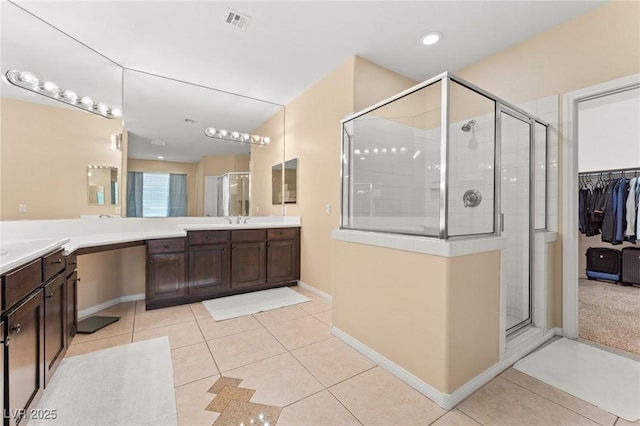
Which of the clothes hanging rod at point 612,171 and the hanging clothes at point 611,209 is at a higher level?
the clothes hanging rod at point 612,171

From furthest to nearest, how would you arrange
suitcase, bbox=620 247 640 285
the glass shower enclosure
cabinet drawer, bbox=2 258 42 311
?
1. the glass shower enclosure
2. suitcase, bbox=620 247 640 285
3. cabinet drawer, bbox=2 258 42 311

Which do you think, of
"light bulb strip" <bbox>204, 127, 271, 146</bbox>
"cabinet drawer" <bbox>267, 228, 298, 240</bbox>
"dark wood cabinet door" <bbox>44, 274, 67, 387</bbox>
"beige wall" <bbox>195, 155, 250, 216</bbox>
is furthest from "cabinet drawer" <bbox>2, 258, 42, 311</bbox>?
"light bulb strip" <bbox>204, 127, 271, 146</bbox>

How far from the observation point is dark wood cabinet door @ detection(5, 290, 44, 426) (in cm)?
110

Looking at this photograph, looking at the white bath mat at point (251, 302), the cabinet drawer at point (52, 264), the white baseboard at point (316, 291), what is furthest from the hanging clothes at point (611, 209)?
the cabinet drawer at point (52, 264)

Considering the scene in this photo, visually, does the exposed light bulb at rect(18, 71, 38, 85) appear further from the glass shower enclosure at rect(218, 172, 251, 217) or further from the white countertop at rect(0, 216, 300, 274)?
the glass shower enclosure at rect(218, 172, 251, 217)

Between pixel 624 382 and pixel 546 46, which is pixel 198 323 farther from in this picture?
pixel 546 46

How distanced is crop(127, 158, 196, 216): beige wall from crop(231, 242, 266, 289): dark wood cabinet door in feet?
2.85

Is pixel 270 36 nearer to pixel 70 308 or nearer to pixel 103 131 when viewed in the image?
pixel 103 131

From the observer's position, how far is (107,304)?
→ 3010mm

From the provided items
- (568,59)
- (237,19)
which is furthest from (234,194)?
(568,59)

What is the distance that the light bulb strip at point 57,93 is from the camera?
226 centimetres

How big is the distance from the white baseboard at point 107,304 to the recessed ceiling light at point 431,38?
170 inches

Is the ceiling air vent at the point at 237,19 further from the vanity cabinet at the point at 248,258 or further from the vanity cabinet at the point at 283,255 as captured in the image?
the vanity cabinet at the point at 283,255

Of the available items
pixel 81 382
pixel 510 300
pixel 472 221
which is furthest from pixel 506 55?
pixel 81 382
